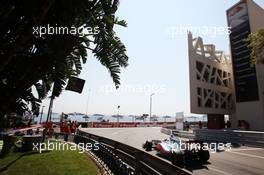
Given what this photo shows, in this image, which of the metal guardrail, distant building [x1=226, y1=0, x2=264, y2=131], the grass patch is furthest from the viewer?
distant building [x1=226, y1=0, x2=264, y2=131]

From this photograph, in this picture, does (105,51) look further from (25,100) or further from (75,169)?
(75,169)

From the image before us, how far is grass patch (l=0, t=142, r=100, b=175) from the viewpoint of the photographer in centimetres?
868

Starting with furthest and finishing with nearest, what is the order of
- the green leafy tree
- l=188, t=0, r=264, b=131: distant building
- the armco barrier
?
l=188, t=0, r=264, b=131: distant building
the armco barrier
the green leafy tree

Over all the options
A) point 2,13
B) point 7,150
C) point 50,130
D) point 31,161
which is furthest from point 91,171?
point 50,130

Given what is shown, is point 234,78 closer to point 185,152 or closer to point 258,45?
point 258,45

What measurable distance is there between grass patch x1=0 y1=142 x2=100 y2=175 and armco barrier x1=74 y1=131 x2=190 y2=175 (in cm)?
74

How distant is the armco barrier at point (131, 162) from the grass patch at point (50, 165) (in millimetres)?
745

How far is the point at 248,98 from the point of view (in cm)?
3409

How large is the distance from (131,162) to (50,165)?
3.99 metres

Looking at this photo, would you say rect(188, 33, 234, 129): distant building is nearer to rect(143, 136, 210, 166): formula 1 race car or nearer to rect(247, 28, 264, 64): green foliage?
rect(247, 28, 264, 64): green foliage

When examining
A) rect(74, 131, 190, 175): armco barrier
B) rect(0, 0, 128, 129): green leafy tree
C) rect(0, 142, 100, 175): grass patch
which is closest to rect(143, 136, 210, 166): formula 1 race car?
rect(74, 131, 190, 175): armco barrier

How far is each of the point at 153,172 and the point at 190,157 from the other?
5.51 m

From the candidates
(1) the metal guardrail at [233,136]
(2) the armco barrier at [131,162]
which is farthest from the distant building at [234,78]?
(2) the armco barrier at [131,162]

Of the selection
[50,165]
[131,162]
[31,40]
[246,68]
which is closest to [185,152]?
[131,162]
